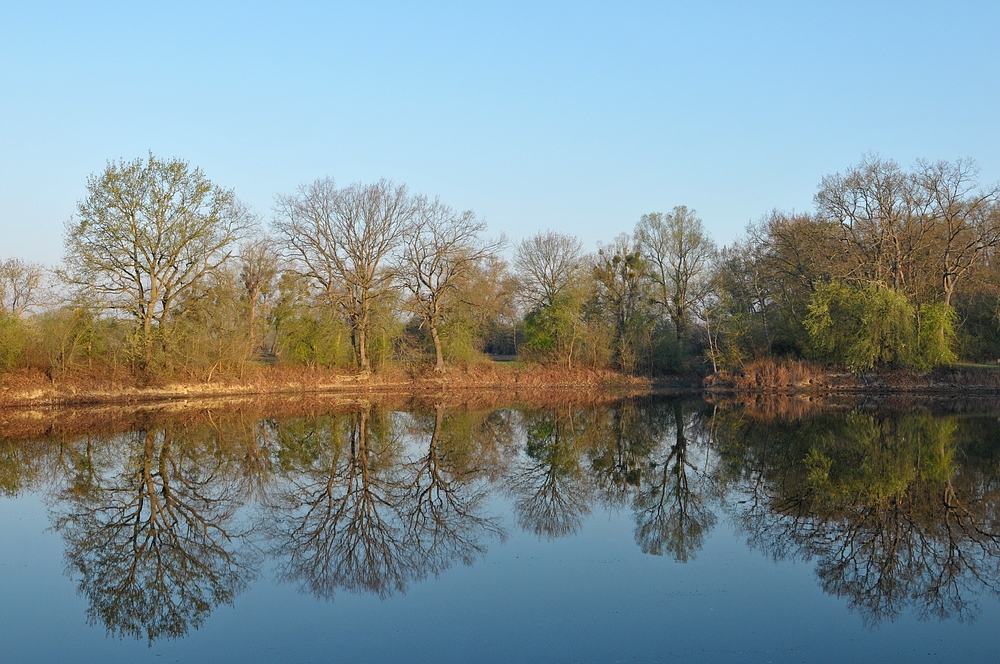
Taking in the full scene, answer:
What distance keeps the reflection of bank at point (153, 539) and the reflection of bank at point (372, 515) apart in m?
0.87

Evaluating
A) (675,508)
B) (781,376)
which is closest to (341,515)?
(675,508)

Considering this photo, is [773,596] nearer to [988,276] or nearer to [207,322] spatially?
[207,322]

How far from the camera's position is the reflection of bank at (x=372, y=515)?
30.9 ft

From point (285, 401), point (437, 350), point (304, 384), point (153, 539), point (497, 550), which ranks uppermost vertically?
point (437, 350)

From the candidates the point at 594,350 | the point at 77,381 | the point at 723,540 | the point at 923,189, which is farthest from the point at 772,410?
the point at 77,381

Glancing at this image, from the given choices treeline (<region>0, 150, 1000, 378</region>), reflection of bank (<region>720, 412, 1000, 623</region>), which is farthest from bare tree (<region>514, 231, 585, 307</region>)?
reflection of bank (<region>720, 412, 1000, 623</region>)

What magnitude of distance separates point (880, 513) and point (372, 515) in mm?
8160

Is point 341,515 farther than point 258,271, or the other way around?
point 258,271

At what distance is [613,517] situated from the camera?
1207 cm

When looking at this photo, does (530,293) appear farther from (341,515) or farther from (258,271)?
(341,515)

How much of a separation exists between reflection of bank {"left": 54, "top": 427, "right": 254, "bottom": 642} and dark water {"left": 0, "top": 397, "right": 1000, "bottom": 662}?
5 centimetres

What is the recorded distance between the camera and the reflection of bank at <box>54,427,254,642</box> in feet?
27.0

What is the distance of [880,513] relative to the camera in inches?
461

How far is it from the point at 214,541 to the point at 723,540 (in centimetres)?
744
